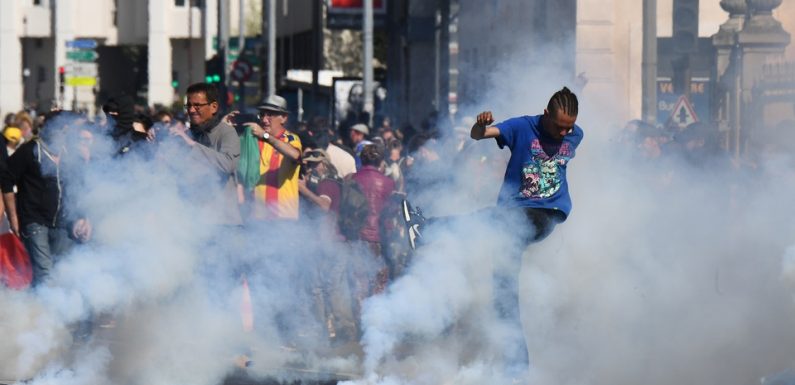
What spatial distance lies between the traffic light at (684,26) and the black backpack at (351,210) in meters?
12.4

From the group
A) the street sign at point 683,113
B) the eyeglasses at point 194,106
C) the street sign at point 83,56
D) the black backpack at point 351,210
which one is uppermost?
the street sign at point 83,56

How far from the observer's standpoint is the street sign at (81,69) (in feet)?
133

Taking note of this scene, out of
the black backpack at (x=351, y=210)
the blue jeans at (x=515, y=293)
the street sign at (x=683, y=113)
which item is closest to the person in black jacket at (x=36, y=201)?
the black backpack at (x=351, y=210)

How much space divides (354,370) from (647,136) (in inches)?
137

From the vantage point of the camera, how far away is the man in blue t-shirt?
355 inches

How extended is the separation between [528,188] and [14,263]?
378cm

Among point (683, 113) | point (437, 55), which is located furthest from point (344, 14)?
point (683, 113)

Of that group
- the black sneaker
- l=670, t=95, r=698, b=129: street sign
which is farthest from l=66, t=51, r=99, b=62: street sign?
the black sneaker

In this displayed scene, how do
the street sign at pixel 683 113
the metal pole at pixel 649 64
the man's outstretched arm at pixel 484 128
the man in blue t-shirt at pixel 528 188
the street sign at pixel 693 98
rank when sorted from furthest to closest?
the street sign at pixel 693 98, the street sign at pixel 683 113, the metal pole at pixel 649 64, the man in blue t-shirt at pixel 528 188, the man's outstretched arm at pixel 484 128

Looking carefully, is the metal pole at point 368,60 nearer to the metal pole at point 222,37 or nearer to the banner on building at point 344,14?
the banner on building at point 344,14

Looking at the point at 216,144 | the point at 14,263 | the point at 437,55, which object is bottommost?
the point at 14,263

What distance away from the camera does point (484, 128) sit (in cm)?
882

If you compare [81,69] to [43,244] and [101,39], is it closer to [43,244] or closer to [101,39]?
[43,244]

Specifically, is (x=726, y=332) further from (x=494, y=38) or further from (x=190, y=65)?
(x=190, y=65)
